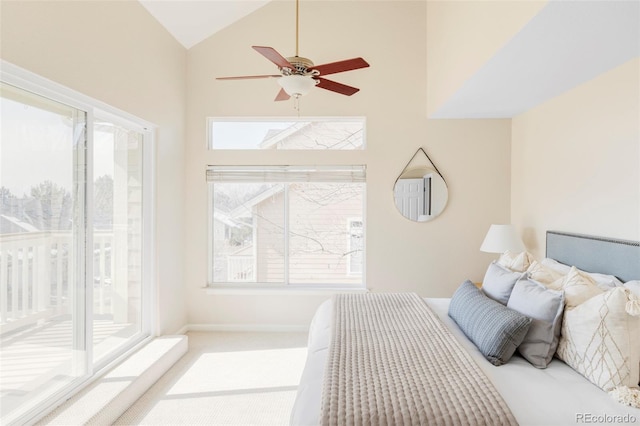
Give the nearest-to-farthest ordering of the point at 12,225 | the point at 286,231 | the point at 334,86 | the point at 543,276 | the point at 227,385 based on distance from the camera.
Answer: the point at 12,225
the point at 543,276
the point at 334,86
the point at 227,385
the point at 286,231

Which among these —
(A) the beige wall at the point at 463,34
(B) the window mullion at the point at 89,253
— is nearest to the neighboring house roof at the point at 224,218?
(B) the window mullion at the point at 89,253

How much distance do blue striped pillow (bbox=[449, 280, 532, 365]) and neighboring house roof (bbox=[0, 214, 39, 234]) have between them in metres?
2.55

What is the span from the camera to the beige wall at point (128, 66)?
1856 mm

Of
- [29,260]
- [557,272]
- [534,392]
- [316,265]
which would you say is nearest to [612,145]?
[557,272]

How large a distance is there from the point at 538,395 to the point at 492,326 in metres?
0.40

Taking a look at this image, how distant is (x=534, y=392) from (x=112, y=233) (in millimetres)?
2907

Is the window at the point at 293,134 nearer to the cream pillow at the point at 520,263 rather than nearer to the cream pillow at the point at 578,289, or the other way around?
the cream pillow at the point at 520,263

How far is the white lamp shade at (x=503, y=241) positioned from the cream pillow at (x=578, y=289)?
1.27 metres

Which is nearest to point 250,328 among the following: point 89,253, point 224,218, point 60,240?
point 224,218

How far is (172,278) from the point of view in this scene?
3.48 m

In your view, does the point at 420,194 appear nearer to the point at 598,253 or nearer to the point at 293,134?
the point at 293,134

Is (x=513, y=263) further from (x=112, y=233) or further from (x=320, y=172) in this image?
(x=112, y=233)

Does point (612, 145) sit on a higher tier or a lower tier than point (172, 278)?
higher

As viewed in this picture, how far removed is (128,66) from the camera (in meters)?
2.71
